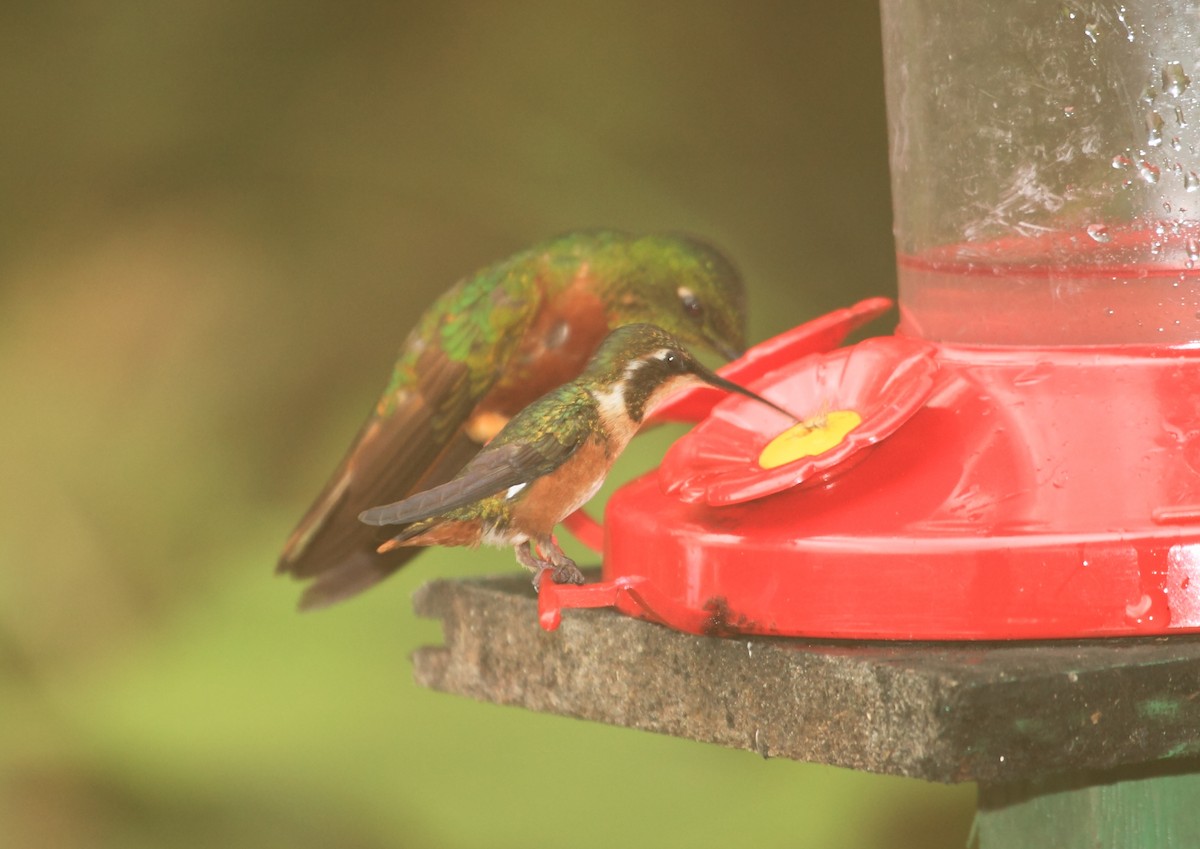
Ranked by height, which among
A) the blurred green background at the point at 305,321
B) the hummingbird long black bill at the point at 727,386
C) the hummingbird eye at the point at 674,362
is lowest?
the blurred green background at the point at 305,321

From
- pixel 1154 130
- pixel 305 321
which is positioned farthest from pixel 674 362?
pixel 305 321

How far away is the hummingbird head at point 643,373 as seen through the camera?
79.6 inches

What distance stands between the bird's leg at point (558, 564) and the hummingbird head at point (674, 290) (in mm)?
960

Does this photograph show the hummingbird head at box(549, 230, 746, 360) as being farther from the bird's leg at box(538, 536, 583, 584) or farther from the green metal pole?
the green metal pole

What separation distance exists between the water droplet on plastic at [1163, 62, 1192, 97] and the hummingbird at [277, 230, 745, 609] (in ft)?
2.89

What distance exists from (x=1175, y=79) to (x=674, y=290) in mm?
1140

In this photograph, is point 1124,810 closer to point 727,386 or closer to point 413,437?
point 727,386

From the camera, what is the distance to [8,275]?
4.48m

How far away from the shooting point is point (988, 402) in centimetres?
190

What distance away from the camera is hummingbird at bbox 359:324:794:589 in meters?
2.00

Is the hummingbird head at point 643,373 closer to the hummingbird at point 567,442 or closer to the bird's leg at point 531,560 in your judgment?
the hummingbird at point 567,442

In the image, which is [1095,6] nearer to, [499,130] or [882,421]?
[882,421]

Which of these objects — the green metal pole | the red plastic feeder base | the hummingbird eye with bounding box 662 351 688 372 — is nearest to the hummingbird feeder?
the red plastic feeder base

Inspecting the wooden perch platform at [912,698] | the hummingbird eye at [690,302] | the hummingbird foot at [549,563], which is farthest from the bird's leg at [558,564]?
the hummingbird eye at [690,302]
